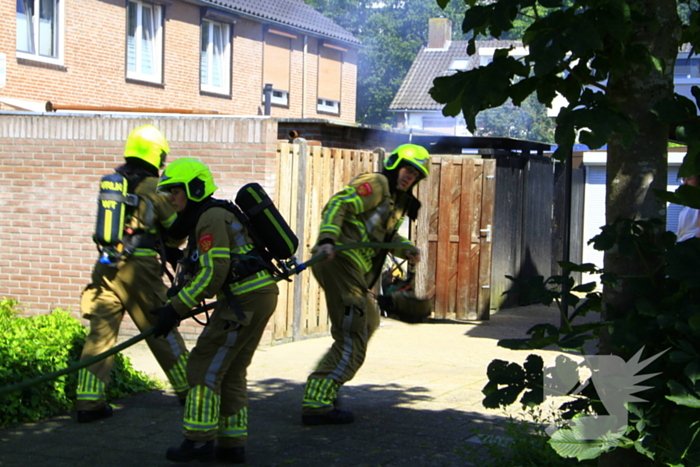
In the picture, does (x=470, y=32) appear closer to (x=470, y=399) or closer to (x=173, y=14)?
(x=470, y=399)

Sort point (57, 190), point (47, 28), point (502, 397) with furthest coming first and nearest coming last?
point (47, 28) < point (57, 190) < point (502, 397)

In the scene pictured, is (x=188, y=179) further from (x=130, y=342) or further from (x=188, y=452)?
(x=188, y=452)

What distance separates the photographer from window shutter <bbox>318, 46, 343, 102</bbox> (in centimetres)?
2989

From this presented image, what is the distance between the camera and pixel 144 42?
22422 mm

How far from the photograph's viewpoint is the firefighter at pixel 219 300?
4656 millimetres

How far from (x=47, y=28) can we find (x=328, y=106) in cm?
1286

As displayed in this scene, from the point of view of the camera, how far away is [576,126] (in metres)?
2.97

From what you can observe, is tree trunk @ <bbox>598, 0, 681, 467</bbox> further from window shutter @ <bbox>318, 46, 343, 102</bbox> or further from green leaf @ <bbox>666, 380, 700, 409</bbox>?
window shutter @ <bbox>318, 46, 343, 102</bbox>

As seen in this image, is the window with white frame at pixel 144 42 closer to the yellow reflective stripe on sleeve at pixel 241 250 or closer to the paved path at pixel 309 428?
the paved path at pixel 309 428

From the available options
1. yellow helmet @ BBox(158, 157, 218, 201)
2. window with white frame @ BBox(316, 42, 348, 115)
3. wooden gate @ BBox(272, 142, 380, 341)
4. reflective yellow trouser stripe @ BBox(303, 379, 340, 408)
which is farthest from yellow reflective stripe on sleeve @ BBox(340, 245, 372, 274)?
window with white frame @ BBox(316, 42, 348, 115)

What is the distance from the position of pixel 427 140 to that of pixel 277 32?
15404 millimetres

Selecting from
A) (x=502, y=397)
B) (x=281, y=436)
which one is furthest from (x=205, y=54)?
(x=502, y=397)

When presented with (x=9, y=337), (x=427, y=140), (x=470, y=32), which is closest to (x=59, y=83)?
(x=427, y=140)

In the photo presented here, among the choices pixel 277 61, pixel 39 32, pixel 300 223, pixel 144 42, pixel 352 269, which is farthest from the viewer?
pixel 277 61
